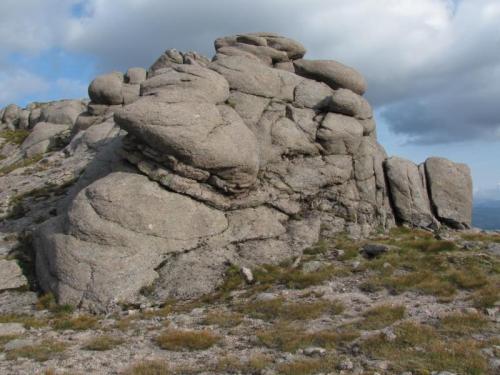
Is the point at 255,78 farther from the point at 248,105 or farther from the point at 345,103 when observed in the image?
the point at 345,103

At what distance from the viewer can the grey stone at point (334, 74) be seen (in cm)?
4169

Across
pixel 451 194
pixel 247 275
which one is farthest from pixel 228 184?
pixel 451 194

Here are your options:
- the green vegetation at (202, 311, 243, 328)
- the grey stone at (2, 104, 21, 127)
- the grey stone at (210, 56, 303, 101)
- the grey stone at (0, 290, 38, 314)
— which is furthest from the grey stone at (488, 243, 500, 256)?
the grey stone at (2, 104, 21, 127)

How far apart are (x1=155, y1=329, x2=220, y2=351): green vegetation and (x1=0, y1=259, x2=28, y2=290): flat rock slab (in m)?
13.1

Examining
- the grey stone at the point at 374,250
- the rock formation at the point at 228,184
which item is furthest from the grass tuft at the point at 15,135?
the grey stone at the point at 374,250

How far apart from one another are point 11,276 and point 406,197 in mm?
29510

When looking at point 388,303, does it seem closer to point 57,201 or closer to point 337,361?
point 337,361

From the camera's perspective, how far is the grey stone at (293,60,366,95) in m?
41.7

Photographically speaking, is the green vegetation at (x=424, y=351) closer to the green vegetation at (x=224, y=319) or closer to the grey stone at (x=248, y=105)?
the green vegetation at (x=224, y=319)

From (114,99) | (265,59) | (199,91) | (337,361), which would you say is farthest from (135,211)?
(114,99)

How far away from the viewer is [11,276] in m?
27.7

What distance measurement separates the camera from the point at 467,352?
591 inches

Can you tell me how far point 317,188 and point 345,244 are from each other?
5.09m

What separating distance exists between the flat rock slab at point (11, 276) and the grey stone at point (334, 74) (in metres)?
28.5
